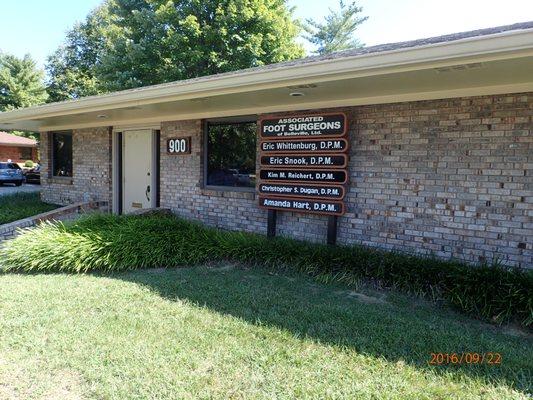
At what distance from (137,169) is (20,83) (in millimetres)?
33135

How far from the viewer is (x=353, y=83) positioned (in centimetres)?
524

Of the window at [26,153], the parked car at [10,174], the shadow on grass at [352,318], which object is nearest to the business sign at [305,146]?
→ the shadow on grass at [352,318]

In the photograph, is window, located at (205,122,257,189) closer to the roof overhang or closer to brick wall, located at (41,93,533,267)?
the roof overhang

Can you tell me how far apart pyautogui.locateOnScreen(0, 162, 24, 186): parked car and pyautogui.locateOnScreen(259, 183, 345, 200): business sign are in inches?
905

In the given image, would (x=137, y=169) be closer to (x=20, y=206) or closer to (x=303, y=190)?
(x=20, y=206)

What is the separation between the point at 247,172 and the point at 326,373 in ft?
16.7

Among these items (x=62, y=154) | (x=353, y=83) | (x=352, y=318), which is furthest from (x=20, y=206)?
(x=352, y=318)

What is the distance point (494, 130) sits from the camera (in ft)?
16.9

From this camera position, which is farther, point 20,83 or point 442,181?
point 20,83

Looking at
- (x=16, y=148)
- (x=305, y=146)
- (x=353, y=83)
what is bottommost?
(x=305, y=146)

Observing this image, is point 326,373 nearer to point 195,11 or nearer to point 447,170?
point 447,170

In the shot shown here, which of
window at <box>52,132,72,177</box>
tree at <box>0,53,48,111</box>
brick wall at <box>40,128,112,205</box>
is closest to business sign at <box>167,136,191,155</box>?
brick wall at <box>40,128,112,205</box>

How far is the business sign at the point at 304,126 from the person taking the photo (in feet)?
20.5

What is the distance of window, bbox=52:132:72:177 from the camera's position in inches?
464
